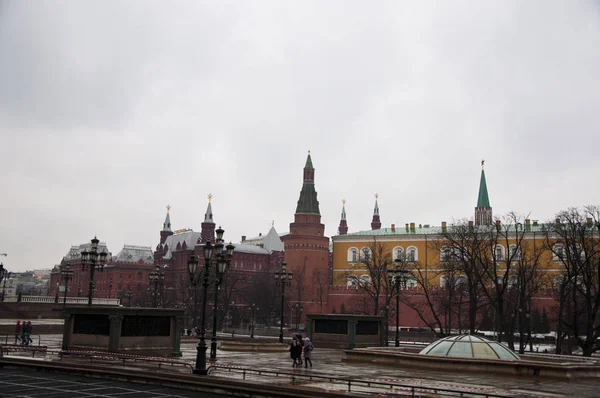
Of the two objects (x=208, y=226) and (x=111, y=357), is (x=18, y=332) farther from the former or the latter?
(x=208, y=226)

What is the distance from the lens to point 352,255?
102 metres

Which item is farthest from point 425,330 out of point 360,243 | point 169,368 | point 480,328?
point 169,368

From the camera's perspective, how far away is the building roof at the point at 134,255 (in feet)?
473

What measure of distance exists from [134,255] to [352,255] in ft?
212

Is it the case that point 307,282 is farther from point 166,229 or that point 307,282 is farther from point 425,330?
point 166,229

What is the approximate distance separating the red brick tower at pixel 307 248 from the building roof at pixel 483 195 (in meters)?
27.5

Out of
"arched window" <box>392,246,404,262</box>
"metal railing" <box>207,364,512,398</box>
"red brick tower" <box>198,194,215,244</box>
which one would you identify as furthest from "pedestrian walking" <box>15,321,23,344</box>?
"red brick tower" <box>198,194,215,244</box>

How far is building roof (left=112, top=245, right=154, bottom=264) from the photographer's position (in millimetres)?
144125

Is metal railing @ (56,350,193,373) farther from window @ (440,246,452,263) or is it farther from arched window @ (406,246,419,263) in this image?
arched window @ (406,246,419,263)

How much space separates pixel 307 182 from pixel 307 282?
1669 centimetres

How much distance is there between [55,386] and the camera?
57.1ft

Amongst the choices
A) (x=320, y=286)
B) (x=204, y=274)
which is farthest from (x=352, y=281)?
(x=204, y=274)

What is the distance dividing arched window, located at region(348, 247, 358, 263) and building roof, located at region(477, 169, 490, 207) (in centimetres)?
2489

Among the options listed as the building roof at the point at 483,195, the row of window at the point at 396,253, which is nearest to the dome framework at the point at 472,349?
the row of window at the point at 396,253
